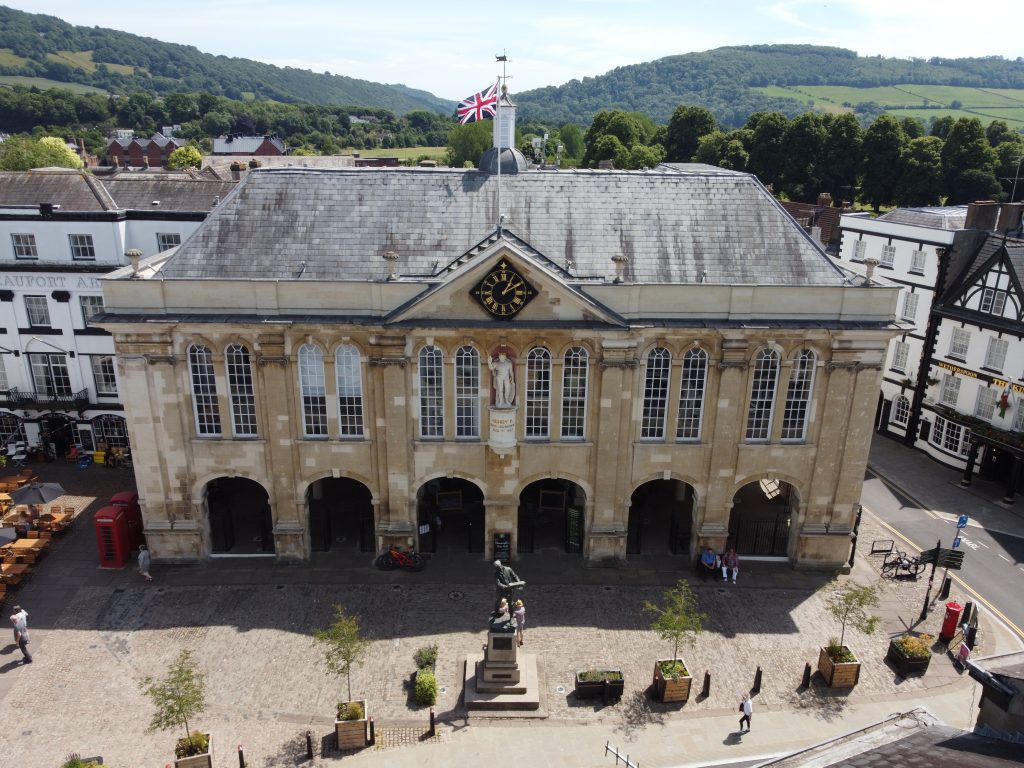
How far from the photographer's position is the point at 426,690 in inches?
1145

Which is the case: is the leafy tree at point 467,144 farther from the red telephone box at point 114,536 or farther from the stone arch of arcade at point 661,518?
the red telephone box at point 114,536

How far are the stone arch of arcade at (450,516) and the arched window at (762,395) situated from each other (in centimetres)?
1380

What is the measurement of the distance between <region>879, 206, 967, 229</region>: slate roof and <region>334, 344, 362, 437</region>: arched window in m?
42.3

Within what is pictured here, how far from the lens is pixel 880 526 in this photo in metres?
44.0

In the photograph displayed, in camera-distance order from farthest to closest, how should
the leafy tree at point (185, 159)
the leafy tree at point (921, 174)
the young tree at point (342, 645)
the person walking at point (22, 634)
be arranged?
the leafy tree at point (185, 159)
the leafy tree at point (921, 174)
the person walking at point (22, 634)
the young tree at point (342, 645)

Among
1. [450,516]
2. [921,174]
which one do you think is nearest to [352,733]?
[450,516]

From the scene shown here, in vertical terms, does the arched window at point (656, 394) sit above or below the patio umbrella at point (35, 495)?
above

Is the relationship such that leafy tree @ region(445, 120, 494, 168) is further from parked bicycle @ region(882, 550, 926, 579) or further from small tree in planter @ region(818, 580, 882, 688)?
small tree in planter @ region(818, 580, 882, 688)

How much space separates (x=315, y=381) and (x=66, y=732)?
16.8m

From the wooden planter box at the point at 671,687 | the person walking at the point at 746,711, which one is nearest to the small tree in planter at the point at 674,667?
the wooden planter box at the point at 671,687

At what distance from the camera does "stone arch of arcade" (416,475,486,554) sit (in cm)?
3966

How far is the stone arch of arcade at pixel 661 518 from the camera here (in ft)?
131

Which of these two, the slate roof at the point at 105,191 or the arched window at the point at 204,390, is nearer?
the arched window at the point at 204,390

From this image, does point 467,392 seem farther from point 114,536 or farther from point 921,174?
point 921,174
